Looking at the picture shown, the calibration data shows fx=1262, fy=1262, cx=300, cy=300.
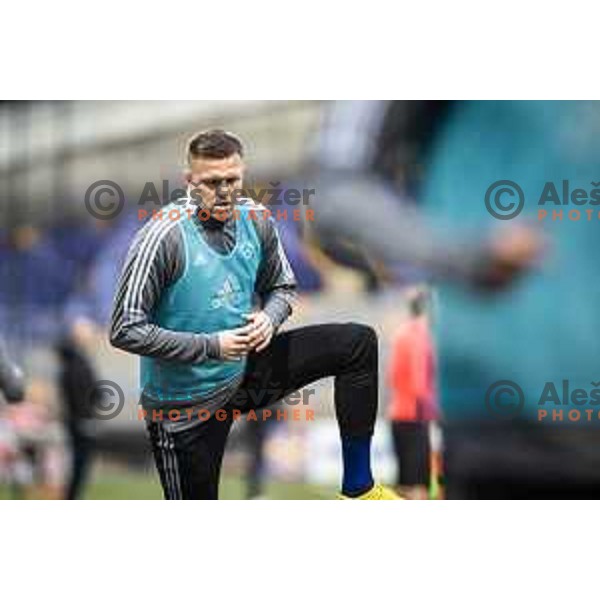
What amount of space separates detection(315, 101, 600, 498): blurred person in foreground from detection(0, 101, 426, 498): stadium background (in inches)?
8.3

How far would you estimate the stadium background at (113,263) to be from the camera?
4.71 m

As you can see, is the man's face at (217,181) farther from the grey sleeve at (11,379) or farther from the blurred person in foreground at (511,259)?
the grey sleeve at (11,379)

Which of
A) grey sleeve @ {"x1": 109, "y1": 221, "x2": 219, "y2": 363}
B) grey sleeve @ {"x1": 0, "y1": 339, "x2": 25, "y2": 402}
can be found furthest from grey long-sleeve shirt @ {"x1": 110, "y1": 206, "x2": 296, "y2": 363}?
grey sleeve @ {"x1": 0, "y1": 339, "x2": 25, "y2": 402}

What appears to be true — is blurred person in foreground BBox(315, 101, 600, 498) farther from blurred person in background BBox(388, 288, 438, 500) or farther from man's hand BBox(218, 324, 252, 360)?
man's hand BBox(218, 324, 252, 360)

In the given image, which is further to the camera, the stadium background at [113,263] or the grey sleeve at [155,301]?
the stadium background at [113,263]

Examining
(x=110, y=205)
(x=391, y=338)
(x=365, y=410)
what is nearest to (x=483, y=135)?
(x=391, y=338)

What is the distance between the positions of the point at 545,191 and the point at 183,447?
5.44 ft

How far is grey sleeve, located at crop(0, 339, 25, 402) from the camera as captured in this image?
485cm

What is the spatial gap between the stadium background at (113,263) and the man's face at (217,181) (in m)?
0.05

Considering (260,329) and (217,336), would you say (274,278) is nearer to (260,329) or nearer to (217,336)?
(260,329)

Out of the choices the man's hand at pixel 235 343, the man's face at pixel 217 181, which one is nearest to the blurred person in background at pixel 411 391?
the man's hand at pixel 235 343

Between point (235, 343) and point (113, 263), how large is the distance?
0.56 metres

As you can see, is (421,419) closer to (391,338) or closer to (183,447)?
(391,338)

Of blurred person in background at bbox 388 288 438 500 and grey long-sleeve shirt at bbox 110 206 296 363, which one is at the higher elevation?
grey long-sleeve shirt at bbox 110 206 296 363
